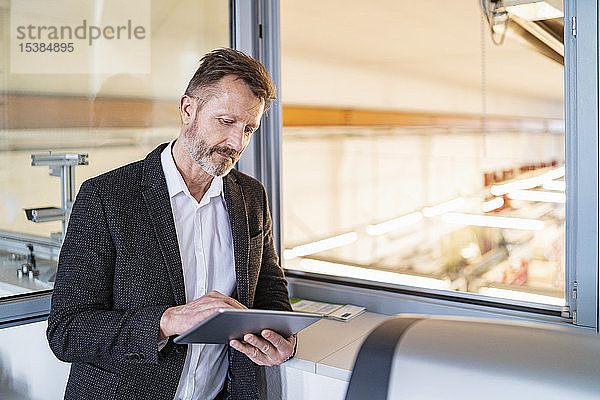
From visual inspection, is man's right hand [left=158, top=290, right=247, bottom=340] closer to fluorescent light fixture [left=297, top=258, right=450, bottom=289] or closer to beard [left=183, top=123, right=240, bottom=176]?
beard [left=183, top=123, right=240, bottom=176]

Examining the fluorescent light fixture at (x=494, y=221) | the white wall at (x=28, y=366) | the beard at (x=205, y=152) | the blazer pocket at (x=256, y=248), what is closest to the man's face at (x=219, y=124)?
the beard at (x=205, y=152)

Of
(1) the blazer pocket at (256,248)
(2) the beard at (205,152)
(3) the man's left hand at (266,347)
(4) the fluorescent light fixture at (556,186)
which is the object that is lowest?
(3) the man's left hand at (266,347)

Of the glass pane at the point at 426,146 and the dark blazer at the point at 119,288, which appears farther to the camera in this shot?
the glass pane at the point at 426,146

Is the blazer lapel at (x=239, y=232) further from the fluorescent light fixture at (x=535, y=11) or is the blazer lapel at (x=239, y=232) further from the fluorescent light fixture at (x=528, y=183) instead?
the fluorescent light fixture at (x=535, y=11)

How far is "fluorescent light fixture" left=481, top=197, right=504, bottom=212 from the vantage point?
1.85m

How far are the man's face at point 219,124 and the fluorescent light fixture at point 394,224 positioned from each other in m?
0.87

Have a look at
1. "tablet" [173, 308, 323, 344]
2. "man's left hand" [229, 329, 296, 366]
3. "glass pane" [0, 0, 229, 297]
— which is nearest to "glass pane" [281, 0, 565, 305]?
"glass pane" [0, 0, 229, 297]

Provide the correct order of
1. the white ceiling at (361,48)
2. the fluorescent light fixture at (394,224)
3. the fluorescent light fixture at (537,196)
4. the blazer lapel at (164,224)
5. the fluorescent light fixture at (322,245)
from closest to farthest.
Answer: the blazer lapel at (164,224)
the fluorescent light fixture at (537,196)
the white ceiling at (361,48)
the fluorescent light fixture at (394,224)
the fluorescent light fixture at (322,245)

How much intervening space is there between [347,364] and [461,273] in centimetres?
62

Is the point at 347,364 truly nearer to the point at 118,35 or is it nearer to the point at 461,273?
the point at 461,273

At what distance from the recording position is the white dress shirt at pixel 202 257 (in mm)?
1499

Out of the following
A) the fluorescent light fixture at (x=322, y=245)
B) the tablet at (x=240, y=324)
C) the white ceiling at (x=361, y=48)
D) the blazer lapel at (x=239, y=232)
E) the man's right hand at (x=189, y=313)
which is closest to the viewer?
the tablet at (x=240, y=324)

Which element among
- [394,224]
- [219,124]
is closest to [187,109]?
[219,124]

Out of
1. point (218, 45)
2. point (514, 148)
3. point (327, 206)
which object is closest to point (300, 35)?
point (218, 45)
